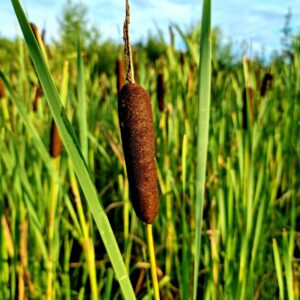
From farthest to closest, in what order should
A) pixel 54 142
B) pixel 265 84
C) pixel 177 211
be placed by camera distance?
pixel 177 211
pixel 265 84
pixel 54 142

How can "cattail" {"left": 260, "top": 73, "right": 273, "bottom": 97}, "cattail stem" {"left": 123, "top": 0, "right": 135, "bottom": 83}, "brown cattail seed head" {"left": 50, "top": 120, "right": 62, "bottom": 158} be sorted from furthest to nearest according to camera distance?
"cattail" {"left": 260, "top": 73, "right": 273, "bottom": 97} < "brown cattail seed head" {"left": 50, "top": 120, "right": 62, "bottom": 158} < "cattail stem" {"left": 123, "top": 0, "right": 135, "bottom": 83}

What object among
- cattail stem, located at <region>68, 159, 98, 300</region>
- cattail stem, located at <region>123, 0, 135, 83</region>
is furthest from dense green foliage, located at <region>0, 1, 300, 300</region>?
cattail stem, located at <region>123, 0, 135, 83</region>

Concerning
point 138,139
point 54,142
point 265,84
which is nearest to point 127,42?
point 138,139

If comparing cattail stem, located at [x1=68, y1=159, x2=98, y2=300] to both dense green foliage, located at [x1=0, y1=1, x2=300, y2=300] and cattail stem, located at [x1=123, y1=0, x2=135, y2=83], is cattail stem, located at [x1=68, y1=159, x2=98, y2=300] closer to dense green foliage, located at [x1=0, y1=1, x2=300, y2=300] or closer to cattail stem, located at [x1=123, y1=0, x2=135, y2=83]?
dense green foliage, located at [x1=0, y1=1, x2=300, y2=300]

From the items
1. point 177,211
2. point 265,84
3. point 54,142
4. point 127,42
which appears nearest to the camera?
point 127,42

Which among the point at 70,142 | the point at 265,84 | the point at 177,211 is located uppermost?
the point at 265,84

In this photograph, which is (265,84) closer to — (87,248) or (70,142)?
(87,248)

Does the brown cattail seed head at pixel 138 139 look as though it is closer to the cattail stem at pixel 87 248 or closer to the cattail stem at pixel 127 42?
the cattail stem at pixel 127 42

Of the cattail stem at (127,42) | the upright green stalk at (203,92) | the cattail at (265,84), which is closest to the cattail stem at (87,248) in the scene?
the upright green stalk at (203,92)

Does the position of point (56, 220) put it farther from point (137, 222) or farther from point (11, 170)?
point (137, 222)
